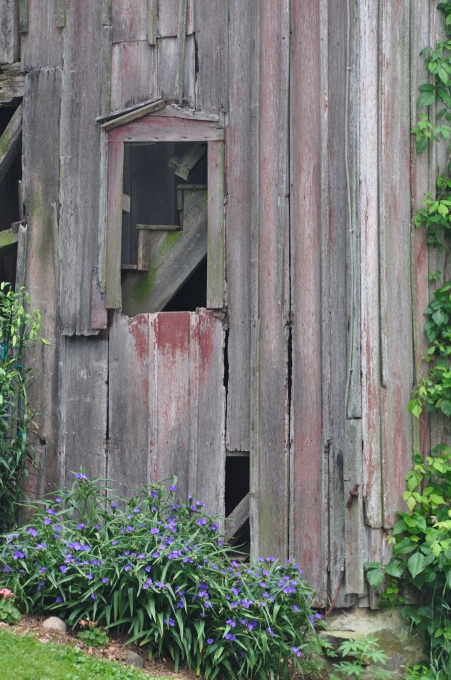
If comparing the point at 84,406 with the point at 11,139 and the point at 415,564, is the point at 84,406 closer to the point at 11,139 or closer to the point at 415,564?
the point at 11,139

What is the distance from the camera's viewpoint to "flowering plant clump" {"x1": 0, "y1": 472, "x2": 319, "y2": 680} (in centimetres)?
585

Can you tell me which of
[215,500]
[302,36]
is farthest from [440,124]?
[215,500]

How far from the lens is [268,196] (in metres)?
6.83

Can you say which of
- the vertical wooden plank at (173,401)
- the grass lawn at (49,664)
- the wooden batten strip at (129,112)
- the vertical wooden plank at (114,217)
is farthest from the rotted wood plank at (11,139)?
the grass lawn at (49,664)

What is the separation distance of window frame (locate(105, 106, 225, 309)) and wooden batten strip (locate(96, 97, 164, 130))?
0.13ft

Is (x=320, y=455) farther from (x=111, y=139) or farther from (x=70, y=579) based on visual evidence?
(x=111, y=139)

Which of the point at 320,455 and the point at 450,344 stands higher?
the point at 450,344

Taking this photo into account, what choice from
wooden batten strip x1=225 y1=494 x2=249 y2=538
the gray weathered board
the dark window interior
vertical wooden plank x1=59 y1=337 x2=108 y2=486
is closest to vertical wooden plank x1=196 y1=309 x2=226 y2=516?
the gray weathered board

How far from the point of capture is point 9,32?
301 inches

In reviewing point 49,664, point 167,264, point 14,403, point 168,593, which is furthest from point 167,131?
point 49,664

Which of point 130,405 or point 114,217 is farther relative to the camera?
point 114,217

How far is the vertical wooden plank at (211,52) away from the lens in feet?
23.0

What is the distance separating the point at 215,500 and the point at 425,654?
1.72 m

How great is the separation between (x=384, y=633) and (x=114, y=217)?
3.44 metres
